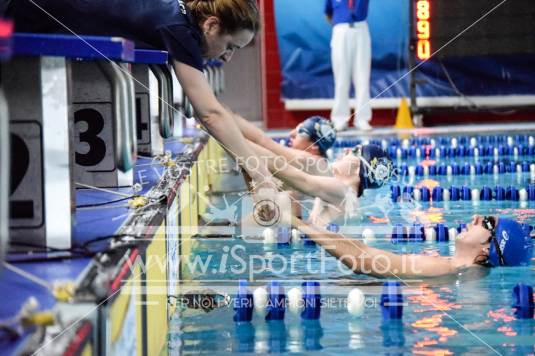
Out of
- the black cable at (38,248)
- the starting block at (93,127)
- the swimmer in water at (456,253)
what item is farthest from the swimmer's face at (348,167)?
the black cable at (38,248)

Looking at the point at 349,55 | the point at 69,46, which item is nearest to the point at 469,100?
the point at 349,55

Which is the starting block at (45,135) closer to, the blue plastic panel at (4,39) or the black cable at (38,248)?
the black cable at (38,248)

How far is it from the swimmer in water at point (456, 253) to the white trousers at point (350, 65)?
786 centimetres

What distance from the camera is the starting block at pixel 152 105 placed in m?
4.17

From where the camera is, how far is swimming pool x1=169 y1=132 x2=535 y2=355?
3.27 metres

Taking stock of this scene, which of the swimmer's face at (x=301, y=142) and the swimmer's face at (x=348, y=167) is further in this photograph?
the swimmer's face at (x=301, y=142)

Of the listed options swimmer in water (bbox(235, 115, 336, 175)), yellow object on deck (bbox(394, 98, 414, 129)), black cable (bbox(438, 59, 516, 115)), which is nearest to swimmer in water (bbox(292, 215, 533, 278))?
swimmer in water (bbox(235, 115, 336, 175))

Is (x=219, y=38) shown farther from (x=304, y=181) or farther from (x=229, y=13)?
(x=304, y=181)

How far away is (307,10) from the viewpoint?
44.7 ft

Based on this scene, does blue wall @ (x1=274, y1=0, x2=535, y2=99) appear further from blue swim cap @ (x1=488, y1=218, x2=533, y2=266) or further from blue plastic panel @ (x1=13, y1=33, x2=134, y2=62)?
blue plastic panel @ (x1=13, y1=33, x2=134, y2=62)

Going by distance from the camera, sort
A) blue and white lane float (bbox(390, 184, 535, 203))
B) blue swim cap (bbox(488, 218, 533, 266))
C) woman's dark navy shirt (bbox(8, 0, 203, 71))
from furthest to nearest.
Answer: blue and white lane float (bbox(390, 184, 535, 203)) < blue swim cap (bbox(488, 218, 533, 266)) < woman's dark navy shirt (bbox(8, 0, 203, 71))

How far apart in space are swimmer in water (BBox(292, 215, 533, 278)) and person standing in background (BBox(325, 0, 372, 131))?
7827 mm

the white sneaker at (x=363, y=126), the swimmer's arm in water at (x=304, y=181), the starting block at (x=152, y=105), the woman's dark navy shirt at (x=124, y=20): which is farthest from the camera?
the white sneaker at (x=363, y=126)

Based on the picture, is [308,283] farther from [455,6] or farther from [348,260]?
[455,6]
